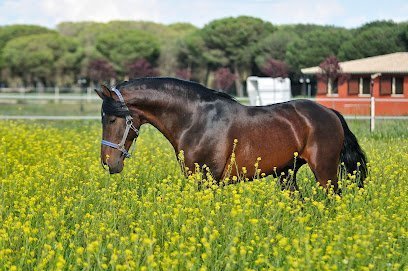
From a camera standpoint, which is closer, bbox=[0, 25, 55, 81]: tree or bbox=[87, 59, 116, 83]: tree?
bbox=[87, 59, 116, 83]: tree

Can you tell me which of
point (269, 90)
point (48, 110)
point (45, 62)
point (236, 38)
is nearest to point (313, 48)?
point (236, 38)

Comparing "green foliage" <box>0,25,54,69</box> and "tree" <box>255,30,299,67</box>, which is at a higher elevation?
"green foliage" <box>0,25,54,69</box>

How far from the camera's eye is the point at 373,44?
186 ft

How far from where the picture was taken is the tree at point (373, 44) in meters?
55.9

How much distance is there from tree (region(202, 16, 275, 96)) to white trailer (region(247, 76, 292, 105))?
1696 inches

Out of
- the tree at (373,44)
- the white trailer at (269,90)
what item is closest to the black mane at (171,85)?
the white trailer at (269,90)

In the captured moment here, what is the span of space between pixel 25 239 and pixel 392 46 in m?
53.6

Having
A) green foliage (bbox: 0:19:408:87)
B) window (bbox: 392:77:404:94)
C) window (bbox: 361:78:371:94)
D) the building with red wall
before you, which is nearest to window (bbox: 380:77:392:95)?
the building with red wall

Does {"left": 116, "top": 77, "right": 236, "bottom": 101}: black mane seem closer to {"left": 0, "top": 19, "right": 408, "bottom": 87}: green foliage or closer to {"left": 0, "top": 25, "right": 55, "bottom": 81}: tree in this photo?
{"left": 0, "top": 19, "right": 408, "bottom": 87}: green foliage

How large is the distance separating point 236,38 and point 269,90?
1954 inches

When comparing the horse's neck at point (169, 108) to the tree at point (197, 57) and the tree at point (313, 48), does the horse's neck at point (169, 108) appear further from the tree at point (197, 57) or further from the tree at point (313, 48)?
Answer: the tree at point (197, 57)

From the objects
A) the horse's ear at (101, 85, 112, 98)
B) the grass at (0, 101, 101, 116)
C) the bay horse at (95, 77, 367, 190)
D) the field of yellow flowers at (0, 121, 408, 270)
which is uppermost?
the horse's ear at (101, 85, 112, 98)

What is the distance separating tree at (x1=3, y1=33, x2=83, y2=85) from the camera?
85.9 m

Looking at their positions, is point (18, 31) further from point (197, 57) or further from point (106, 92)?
point (106, 92)
